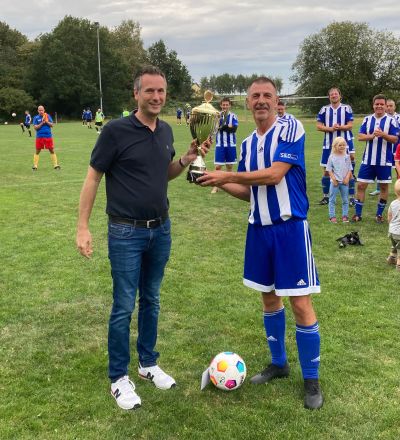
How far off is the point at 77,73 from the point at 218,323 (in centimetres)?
6403

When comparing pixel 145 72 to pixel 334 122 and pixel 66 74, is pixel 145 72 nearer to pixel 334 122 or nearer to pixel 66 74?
pixel 334 122

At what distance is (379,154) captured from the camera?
8273mm

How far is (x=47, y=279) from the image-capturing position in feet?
18.6

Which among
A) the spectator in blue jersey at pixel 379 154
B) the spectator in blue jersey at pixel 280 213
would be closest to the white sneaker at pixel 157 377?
the spectator in blue jersey at pixel 280 213

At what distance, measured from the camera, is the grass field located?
3113 millimetres

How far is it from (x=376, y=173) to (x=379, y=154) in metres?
0.34

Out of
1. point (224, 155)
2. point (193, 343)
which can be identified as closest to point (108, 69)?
point (224, 155)

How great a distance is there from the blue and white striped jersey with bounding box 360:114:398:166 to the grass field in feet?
4.11

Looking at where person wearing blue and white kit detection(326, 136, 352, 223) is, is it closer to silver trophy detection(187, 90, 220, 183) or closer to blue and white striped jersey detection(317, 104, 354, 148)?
blue and white striped jersey detection(317, 104, 354, 148)

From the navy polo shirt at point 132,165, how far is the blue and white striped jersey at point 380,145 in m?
5.99

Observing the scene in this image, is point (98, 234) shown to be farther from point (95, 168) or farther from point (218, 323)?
point (95, 168)

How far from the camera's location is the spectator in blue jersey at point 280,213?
3.15 m

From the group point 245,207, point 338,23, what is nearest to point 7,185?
point 245,207

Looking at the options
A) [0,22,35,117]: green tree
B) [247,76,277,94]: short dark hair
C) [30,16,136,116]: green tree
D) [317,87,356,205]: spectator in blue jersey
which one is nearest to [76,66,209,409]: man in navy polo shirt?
[247,76,277,94]: short dark hair
